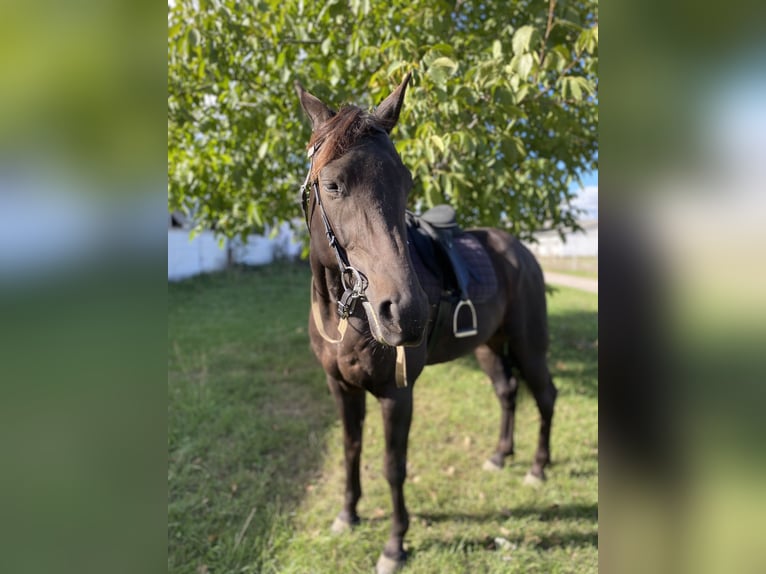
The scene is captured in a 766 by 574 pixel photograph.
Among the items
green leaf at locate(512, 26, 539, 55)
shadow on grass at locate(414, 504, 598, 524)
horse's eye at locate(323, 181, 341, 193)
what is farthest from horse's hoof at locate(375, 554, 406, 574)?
green leaf at locate(512, 26, 539, 55)

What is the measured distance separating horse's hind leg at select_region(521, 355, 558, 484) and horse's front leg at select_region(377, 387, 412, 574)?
1.27 meters

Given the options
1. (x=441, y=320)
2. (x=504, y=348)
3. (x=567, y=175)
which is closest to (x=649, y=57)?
(x=441, y=320)

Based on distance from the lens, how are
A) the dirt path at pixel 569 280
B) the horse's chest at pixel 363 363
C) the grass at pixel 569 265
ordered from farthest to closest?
the grass at pixel 569 265 < the dirt path at pixel 569 280 < the horse's chest at pixel 363 363

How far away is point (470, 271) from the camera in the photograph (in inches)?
107

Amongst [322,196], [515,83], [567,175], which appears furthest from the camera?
[567,175]

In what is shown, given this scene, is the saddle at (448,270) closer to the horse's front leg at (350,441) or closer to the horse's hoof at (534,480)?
the horse's front leg at (350,441)

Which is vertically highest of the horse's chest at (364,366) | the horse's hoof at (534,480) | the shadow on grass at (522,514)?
the horse's chest at (364,366)

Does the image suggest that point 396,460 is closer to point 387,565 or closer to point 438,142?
point 387,565

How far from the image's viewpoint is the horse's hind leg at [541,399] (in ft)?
10.6

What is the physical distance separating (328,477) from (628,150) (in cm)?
322

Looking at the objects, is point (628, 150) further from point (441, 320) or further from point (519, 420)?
point (519, 420)

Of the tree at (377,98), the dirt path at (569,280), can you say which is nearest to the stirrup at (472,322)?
the tree at (377,98)

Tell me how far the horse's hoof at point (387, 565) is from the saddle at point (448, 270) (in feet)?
4.36

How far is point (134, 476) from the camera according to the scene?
72cm
